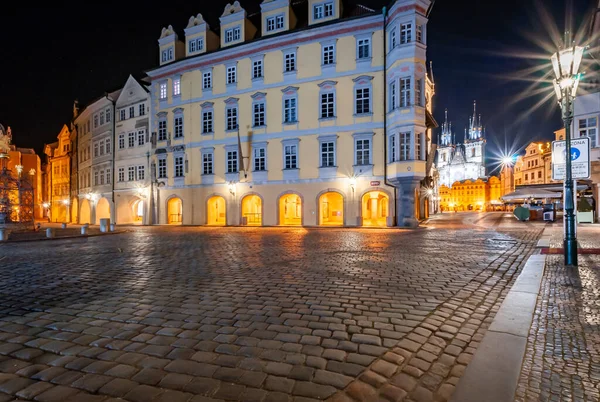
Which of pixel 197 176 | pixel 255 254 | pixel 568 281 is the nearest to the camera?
pixel 568 281

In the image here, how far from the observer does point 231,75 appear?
95.3 ft

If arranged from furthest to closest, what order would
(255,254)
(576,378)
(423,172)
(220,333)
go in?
(423,172)
(255,254)
(220,333)
(576,378)

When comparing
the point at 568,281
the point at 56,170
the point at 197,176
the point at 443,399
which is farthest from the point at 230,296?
the point at 56,170

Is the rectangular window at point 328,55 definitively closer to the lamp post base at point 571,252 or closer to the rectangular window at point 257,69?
the rectangular window at point 257,69

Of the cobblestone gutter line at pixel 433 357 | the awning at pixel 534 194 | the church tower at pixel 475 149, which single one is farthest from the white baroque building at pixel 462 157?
the cobblestone gutter line at pixel 433 357

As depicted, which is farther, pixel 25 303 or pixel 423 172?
pixel 423 172

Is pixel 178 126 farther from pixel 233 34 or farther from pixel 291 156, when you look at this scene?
pixel 291 156

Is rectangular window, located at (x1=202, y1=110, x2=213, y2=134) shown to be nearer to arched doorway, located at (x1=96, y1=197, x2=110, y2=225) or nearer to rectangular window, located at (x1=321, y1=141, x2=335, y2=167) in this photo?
rectangular window, located at (x1=321, y1=141, x2=335, y2=167)

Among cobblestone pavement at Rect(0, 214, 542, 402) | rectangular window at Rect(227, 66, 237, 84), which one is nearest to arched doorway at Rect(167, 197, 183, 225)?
rectangular window at Rect(227, 66, 237, 84)

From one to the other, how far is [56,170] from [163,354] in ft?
185

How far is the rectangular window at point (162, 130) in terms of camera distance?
31734 mm

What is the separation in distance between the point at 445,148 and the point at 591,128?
124 meters

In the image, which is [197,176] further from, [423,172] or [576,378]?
[576,378]

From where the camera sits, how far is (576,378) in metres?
2.98
